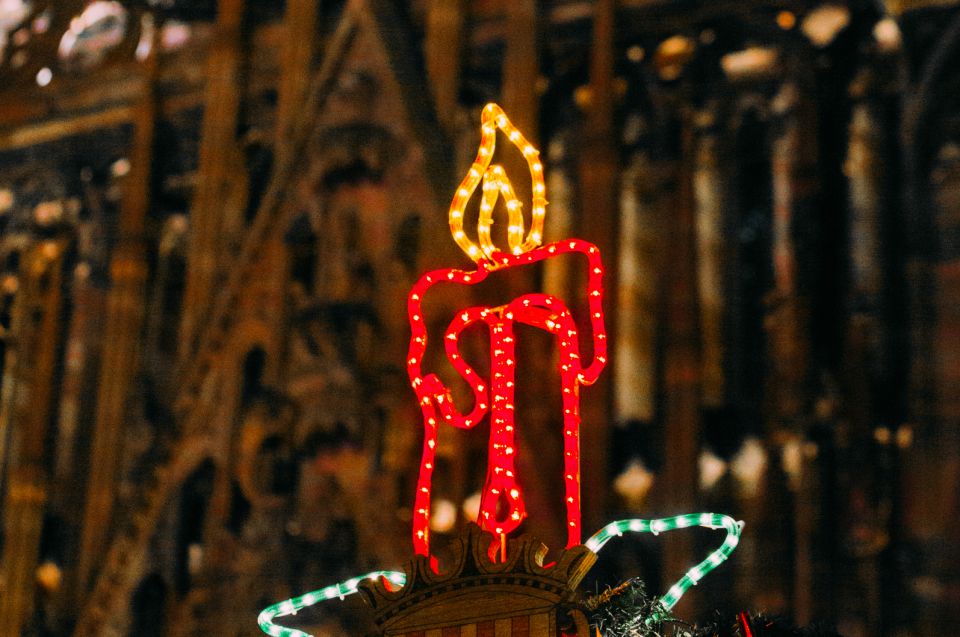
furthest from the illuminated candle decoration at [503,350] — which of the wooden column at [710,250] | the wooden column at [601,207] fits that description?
the wooden column at [710,250]

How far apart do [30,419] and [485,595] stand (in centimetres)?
853

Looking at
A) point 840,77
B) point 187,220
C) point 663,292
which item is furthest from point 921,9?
point 187,220

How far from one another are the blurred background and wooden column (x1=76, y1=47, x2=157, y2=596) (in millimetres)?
33

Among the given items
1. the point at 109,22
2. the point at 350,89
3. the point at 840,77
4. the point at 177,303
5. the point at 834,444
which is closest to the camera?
the point at 834,444

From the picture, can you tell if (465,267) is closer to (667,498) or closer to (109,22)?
(667,498)

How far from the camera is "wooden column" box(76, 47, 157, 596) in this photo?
17.1m

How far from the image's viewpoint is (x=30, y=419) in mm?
18250

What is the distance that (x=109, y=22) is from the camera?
2005cm

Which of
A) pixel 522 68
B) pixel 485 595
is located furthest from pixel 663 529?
pixel 522 68

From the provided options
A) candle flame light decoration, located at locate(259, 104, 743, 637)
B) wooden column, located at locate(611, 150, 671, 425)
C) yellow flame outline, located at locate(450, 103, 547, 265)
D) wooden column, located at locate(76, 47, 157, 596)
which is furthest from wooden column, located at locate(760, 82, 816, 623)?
wooden column, located at locate(76, 47, 157, 596)

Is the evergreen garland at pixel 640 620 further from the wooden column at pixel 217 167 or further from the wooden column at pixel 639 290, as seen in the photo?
the wooden column at pixel 217 167

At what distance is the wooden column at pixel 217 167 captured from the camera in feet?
56.6

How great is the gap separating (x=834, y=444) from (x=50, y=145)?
8.11 m

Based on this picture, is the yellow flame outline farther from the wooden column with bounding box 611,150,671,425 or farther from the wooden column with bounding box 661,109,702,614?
the wooden column with bounding box 611,150,671,425
